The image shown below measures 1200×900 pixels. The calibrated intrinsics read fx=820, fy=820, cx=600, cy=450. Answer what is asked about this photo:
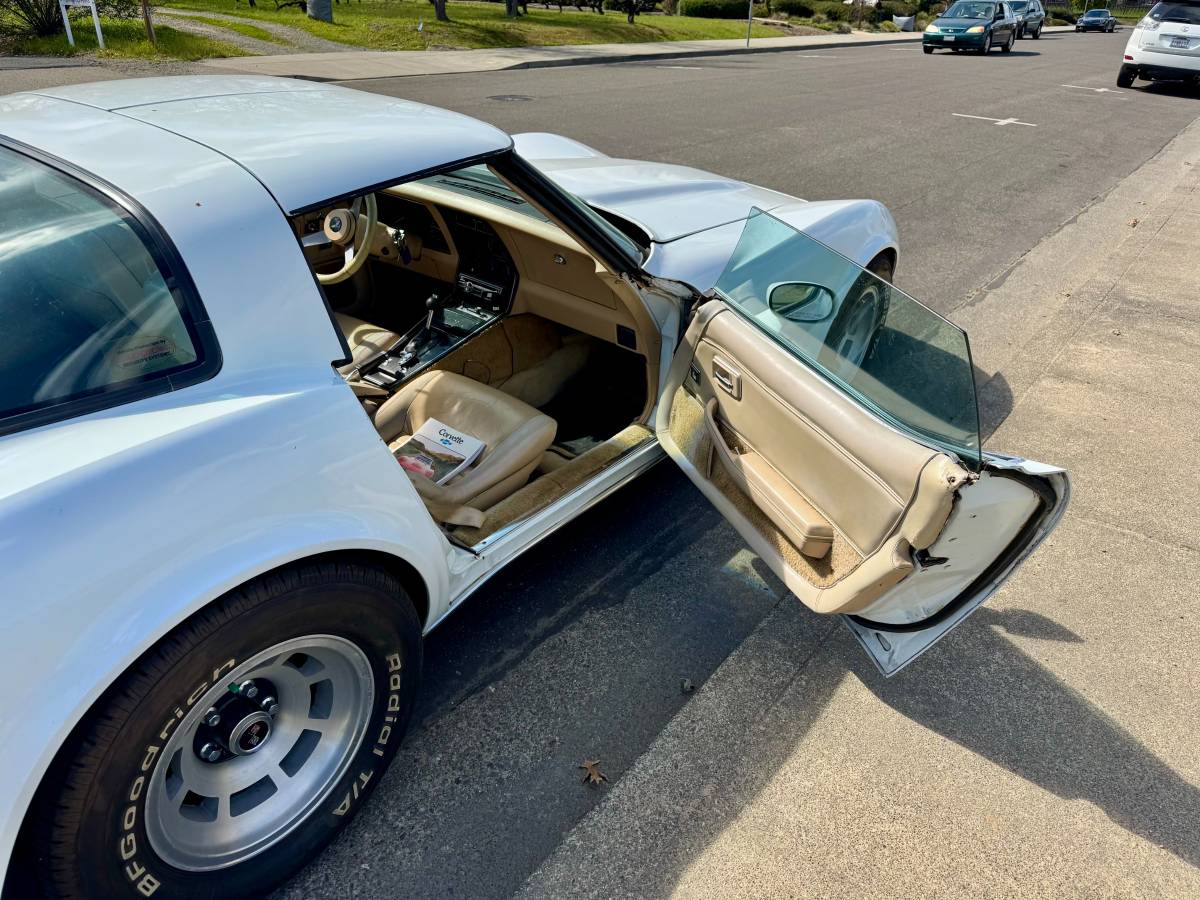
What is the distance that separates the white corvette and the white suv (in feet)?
58.0

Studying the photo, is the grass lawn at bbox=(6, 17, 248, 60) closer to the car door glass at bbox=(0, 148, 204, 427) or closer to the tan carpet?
the tan carpet

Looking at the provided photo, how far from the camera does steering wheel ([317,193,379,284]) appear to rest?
364cm

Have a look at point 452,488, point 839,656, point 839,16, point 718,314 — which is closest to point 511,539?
point 452,488

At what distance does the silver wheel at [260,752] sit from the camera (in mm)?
1761

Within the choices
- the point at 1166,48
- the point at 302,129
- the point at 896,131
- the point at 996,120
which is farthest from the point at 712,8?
the point at 302,129

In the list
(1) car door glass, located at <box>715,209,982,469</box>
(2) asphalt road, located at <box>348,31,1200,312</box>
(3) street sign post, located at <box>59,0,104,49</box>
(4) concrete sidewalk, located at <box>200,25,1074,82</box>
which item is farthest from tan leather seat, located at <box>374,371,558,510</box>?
(3) street sign post, located at <box>59,0,104,49</box>

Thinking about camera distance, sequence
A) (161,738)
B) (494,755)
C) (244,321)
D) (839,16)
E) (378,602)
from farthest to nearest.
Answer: (839,16), (494,755), (378,602), (244,321), (161,738)

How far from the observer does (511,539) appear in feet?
7.97

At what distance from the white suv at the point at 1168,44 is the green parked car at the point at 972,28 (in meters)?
7.76

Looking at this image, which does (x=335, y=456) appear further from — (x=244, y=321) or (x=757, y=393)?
(x=757, y=393)

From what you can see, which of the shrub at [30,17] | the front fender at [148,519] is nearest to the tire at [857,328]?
the front fender at [148,519]

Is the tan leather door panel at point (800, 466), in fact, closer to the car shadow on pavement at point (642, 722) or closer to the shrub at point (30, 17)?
the car shadow on pavement at point (642, 722)

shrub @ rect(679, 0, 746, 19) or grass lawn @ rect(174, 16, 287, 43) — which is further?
shrub @ rect(679, 0, 746, 19)

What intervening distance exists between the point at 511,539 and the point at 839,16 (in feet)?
137
